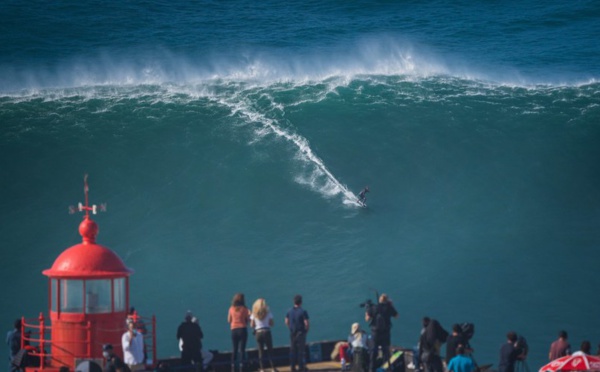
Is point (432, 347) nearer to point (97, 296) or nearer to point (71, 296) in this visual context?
point (97, 296)

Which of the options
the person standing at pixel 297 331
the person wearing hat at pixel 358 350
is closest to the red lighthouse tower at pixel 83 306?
the person standing at pixel 297 331

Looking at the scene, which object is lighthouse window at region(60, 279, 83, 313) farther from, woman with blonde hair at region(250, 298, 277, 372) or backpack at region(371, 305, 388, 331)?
backpack at region(371, 305, 388, 331)

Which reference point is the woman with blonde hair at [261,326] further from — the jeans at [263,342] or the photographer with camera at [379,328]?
the photographer with camera at [379,328]

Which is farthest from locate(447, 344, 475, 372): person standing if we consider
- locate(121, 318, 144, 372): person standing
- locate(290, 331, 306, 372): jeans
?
locate(121, 318, 144, 372): person standing

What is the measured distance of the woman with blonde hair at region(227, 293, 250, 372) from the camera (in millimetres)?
21422

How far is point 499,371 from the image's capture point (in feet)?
68.3

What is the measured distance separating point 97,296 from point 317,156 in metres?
20.7

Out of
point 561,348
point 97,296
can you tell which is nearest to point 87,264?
point 97,296

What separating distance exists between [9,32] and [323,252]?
2473cm

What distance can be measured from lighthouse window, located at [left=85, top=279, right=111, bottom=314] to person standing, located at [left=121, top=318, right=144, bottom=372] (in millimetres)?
500

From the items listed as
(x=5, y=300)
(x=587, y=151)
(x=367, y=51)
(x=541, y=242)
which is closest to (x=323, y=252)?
(x=541, y=242)

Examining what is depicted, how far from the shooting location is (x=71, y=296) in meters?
19.8

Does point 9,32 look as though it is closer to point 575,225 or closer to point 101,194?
point 101,194

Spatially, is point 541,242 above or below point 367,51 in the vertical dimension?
below
